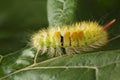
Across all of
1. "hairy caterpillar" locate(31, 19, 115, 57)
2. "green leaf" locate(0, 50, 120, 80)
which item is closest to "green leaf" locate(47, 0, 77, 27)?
"hairy caterpillar" locate(31, 19, 115, 57)

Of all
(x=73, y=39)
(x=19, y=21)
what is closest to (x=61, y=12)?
(x=73, y=39)

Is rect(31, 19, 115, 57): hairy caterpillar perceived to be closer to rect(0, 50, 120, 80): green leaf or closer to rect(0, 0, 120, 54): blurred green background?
rect(0, 50, 120, 80): green leaf

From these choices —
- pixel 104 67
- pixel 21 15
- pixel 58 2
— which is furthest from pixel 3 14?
pixel 104 67

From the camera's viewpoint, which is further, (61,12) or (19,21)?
(19,21)

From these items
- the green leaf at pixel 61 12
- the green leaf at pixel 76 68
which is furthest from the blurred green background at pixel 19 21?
the green leaf at pixel 76 68

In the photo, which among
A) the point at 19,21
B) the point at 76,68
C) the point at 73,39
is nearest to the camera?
the point at 76,68

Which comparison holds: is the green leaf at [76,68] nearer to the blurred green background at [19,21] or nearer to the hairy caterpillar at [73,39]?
the hairy caterpillar at [73,39]

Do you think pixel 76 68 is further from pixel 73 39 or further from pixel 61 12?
pixel 61 12
